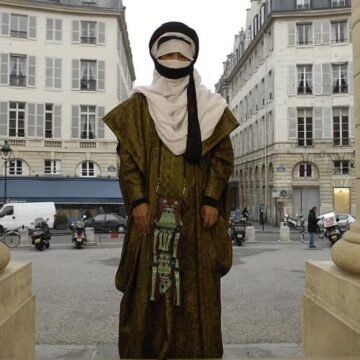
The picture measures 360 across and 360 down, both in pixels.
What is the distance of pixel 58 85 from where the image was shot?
31812mm

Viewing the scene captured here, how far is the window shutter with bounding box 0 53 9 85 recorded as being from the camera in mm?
30922

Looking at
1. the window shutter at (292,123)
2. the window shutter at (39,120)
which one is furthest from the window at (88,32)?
the window shutter at (292,123)

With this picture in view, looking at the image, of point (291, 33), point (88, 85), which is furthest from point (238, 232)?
point (291, 33)

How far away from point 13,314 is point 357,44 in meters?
2.79

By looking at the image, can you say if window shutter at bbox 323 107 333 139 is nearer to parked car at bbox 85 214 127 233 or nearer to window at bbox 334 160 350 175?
window at bbox 334 160 350 175

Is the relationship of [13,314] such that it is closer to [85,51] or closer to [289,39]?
[85,51]

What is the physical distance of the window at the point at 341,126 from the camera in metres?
34.0

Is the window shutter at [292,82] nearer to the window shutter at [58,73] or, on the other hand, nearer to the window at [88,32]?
the window at [88,32]

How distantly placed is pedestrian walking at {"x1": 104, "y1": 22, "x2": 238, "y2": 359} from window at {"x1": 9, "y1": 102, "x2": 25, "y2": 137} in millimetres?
29829

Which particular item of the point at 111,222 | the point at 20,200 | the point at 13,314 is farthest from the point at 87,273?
the point at 20,200

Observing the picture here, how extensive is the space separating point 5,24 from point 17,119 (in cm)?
569

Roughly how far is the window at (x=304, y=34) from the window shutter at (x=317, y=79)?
186 cm

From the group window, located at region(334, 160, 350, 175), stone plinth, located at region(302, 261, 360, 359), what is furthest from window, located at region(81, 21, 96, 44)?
stone plinth, located at region(302, 261, 360, 359)

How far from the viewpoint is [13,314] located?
3059 millimetres
